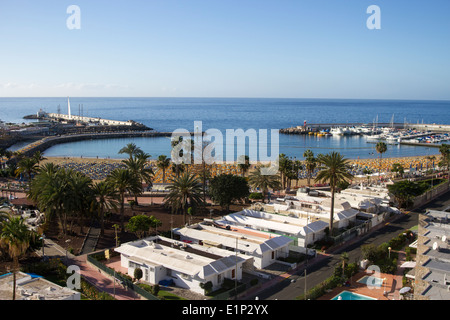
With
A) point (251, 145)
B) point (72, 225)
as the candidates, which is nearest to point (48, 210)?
point (72, 225)

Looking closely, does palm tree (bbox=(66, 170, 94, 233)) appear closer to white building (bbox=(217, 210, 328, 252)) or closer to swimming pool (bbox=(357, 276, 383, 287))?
white building (bbox=(217, 210, 328, 252))

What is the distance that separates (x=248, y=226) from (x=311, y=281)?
36.0 feet

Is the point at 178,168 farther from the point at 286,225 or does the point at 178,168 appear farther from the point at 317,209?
the point at 286,225

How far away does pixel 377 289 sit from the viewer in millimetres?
25719

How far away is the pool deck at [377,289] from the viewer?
2455 cm

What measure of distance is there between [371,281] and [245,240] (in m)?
9.65

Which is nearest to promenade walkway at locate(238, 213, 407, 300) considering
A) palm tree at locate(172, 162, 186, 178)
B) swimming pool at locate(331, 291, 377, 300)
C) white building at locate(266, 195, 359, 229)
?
swimming pool at locate(331, 291, 377, 300)

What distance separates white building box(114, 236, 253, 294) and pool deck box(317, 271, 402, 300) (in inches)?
249

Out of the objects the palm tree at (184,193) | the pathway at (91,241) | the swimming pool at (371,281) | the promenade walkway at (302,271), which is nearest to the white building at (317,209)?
the promenade walkway at (302,271)

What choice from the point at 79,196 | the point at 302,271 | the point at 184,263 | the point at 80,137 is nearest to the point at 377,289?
the point at 302,271

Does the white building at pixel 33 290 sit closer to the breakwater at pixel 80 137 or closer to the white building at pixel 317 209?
the white building at pixel 317 209

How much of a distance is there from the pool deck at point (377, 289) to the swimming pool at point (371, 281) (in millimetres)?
252
